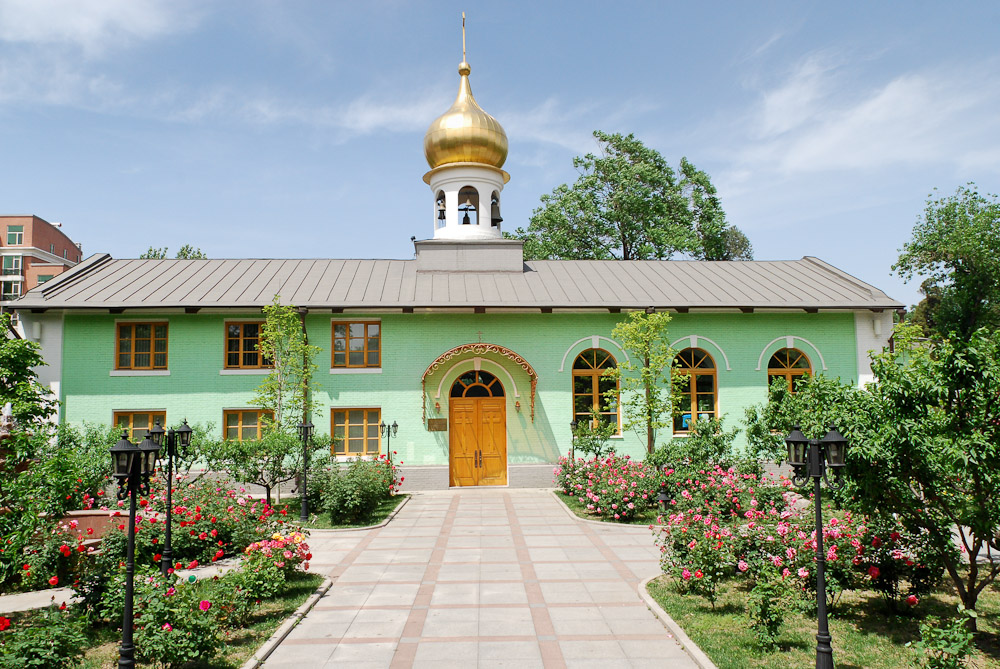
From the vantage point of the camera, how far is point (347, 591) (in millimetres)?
9234

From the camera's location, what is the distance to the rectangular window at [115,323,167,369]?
60.8ft

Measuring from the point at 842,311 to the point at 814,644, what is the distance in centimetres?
1548

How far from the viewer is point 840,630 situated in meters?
7.58

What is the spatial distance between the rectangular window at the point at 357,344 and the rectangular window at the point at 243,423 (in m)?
2.67

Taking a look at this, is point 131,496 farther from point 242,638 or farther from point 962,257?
point 962,257

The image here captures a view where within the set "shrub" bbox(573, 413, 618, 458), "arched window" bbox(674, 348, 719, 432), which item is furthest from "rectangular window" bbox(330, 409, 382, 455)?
"arched window" bbox(674, 348, 719, 432)

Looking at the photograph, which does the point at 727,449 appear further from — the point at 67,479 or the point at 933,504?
the point at 67,479

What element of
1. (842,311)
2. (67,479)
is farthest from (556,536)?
(842,311)

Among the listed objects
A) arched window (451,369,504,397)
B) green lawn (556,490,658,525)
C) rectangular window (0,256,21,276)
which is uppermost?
rectangular window (0,256,21,276)

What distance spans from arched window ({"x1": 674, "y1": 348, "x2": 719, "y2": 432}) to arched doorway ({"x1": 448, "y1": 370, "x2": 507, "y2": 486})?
5.43 metres

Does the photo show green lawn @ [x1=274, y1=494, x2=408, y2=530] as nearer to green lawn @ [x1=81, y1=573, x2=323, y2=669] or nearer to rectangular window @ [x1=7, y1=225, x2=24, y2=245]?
green lawn @ [x1=81, y1=573, x2=323, y2=669]

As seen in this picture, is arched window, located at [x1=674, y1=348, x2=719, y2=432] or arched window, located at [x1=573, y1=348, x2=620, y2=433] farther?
arched window, located at [x1=674, y1=348, x2=719, y2=432]

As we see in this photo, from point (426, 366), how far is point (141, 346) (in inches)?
324

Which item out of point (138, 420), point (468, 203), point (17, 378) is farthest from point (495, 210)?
point (17, 378)
